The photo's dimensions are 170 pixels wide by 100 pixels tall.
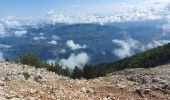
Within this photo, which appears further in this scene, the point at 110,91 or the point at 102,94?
the point at 110,91

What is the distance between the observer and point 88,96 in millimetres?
27250

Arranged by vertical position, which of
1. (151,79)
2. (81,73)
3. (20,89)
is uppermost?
(20,89)

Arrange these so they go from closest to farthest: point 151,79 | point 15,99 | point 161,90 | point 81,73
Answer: point 15,99, point 161,90, point 151,79, point 81,73

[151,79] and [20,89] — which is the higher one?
[20,89]

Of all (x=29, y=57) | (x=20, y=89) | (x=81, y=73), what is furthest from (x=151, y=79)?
(x=29, y=57)

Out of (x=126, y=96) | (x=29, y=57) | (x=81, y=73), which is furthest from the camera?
(x=29, y=57)

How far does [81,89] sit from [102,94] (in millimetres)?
1665

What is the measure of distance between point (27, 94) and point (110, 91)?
8.42 meters

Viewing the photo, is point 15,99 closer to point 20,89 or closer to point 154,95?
point 20,89

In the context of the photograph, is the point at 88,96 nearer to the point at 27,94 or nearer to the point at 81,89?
the point at 81,89

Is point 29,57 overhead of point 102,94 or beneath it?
beneath

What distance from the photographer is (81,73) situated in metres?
73.4

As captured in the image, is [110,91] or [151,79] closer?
[110,91]

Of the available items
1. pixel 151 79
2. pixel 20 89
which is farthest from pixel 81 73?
pixel 20 89
